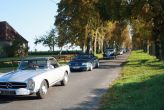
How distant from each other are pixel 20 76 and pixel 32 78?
652 mm

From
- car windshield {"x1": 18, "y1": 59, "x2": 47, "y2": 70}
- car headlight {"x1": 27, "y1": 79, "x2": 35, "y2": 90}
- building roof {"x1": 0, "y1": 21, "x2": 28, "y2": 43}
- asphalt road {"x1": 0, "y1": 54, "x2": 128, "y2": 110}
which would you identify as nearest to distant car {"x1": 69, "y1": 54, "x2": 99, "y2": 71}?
asphalt road {"x1": 0, "y1": 54, "x2": 128, "y2": 110}

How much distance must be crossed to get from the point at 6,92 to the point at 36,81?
108cm

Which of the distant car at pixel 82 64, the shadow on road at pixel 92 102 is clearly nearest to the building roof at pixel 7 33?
the distant car at pixel 82 64

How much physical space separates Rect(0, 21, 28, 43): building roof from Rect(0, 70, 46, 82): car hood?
2708 inches

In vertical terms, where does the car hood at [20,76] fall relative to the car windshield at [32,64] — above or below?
below

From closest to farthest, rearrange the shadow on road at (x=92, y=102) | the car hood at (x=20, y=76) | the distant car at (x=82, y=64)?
1. the shadow on road at (x=92, y=102)
2. the car hood at (x=20, y=76)
3. the distant car at (x=82, y=64)

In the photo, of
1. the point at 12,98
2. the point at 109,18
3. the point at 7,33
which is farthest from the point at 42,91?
the point at 7,33

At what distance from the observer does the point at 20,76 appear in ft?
48.8

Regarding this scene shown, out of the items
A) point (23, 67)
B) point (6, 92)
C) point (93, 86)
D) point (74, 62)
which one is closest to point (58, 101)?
point (6, 92)

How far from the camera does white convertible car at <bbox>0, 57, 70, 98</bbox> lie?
1424 cm

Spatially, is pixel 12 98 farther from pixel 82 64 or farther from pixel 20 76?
pixel 82 64

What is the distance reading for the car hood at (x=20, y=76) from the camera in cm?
1441

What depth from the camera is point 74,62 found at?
30.8 m

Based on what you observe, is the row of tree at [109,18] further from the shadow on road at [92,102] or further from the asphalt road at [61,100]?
the shadow on road at [92,102]
